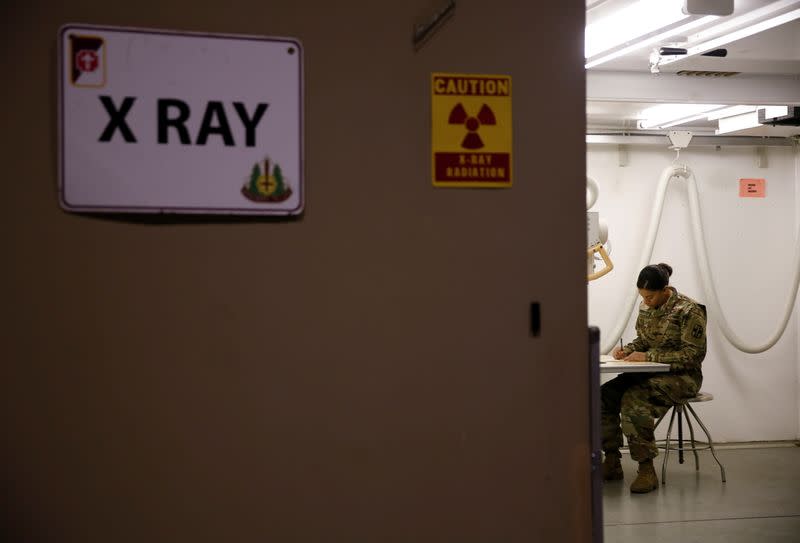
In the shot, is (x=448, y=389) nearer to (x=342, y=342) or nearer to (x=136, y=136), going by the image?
(x=342, y=342)

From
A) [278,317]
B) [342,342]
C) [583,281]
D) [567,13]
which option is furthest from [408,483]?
[567,13]

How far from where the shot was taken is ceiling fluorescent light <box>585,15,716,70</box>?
4.01m

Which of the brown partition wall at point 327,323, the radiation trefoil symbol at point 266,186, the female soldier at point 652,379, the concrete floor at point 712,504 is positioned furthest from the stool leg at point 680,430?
the radiation trefoil symbol at point 266,186

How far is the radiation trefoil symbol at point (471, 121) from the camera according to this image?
78.4 inches

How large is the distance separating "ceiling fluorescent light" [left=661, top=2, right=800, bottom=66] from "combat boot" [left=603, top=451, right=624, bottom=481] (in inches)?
119

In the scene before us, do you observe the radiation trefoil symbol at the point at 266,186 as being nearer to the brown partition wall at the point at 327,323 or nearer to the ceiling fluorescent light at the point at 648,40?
the brown partition wall at the point at 327,323

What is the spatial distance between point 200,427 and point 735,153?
715cm

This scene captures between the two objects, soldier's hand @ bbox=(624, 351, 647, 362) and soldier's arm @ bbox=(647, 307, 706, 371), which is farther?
soldier's hand @ bbox=(624, 351, 647, 362)

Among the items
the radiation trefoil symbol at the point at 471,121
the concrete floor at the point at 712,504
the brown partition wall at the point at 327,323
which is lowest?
the concrete floor at the point at 712,504

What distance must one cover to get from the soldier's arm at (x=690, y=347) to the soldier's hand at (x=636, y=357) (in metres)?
0.12

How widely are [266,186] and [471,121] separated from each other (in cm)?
55

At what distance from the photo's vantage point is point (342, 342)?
192cm

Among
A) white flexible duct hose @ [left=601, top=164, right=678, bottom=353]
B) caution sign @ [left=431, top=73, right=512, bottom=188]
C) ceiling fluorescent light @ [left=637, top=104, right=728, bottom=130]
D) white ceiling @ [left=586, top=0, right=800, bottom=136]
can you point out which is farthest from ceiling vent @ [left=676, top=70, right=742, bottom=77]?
caution sign @ [left=431, top=73, right=512, bottom=188]

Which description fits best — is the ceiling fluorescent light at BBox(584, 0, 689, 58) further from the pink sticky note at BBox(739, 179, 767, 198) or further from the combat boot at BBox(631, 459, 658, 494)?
the pink sticky note at BBox(739, 179, 767, 198)
